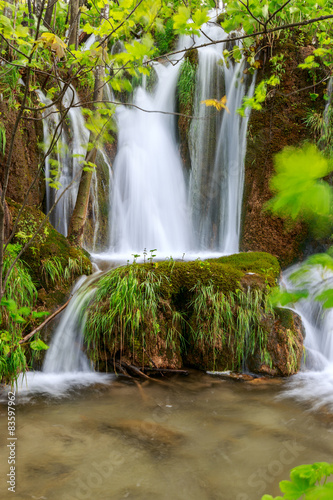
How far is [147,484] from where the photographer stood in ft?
7.86

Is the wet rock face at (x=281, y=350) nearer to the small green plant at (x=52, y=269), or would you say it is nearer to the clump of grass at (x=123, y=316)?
the clump of grass at (x=123, y=316)

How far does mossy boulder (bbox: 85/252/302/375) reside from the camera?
425cm

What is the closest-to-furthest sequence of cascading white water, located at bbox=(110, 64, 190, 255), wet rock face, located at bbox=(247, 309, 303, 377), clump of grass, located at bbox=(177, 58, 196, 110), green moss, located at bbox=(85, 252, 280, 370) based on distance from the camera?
green moss, located at bbox=(85, 252, 280, 370), wet rock face, located at bbox=(247, 309, 303, 377), cascading white water, located at bbox=(110, 64, 190, 255), clump of grass, located at bbox=(177, 58, 196, 110)

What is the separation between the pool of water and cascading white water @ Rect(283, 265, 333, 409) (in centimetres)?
23

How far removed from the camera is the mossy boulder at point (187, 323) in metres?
4.25

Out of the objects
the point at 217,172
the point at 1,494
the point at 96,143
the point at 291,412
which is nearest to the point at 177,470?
the point at 1,494

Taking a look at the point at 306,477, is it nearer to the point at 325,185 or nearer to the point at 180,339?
the point at 325,185

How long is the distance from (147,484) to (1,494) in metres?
0.88

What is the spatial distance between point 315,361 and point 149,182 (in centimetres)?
552

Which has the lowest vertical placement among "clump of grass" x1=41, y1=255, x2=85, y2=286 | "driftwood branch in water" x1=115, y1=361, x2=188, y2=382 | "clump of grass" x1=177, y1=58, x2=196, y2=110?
"driftwood branch in water" x1=115, y1=361, x2=188, y2=382

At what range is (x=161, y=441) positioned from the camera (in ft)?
9.48

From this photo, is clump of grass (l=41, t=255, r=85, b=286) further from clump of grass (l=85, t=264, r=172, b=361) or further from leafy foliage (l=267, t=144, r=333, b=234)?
leafy foliage (l=267, t=144, r=333, b=234)

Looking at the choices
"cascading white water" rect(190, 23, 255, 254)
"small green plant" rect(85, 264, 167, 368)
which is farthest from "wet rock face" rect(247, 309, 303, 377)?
"cascading white water" rect(190, 23, 255, 254)

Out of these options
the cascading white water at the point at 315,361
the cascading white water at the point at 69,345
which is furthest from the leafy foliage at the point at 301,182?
the cascading white water at the point at 69,345
